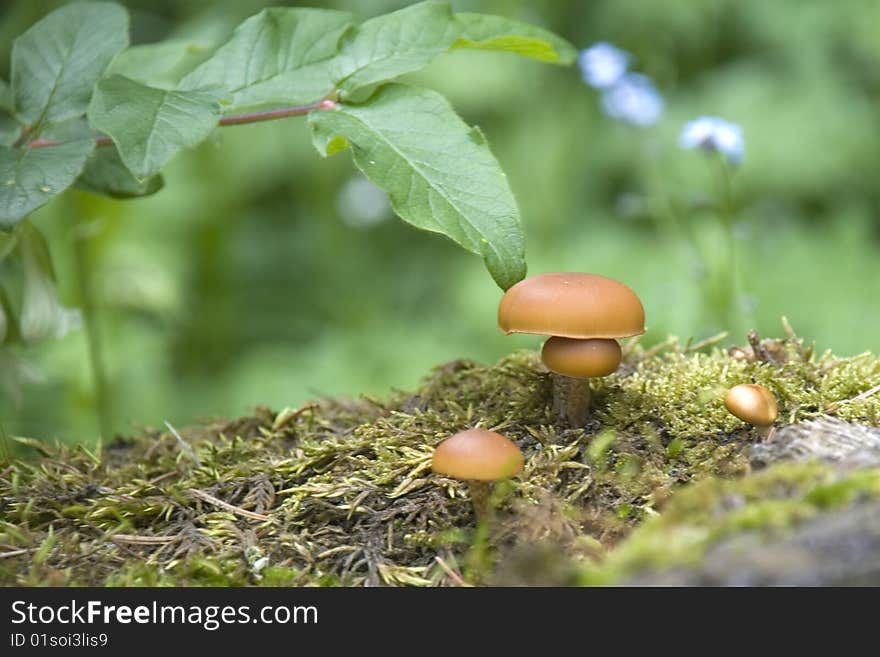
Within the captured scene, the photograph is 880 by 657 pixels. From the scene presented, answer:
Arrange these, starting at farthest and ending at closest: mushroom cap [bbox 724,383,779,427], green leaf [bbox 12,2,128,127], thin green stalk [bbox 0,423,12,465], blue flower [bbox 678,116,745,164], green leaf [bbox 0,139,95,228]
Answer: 1. blue flower [bbox 678,116,745,164]
2. thin green stalk [bbox 0,423,12,465]
3. green leaf [bbox 12,2,128,127]
4. mushroom cap [bbox 724,383,779,427]
5. green leaf [bbox 0,139,95,228]

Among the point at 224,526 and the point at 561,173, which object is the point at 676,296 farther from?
the point at 224,526

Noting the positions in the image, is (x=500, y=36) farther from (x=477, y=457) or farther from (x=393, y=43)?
(x=477, y=457)

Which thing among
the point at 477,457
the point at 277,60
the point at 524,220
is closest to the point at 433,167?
the point at 277,60

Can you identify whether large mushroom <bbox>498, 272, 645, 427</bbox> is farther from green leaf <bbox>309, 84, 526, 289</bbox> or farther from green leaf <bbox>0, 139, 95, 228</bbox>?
green leaf <bbox>0, 139, 95, 228</bbox>

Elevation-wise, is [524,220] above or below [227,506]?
below

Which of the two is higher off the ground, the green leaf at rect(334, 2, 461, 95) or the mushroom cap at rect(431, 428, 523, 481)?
the green leaf at rect(334, 2, 461, 95)

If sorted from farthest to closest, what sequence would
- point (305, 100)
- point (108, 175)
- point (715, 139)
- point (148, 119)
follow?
point (715, 139) < point (108, 175) < point (305, 100) < point (148, 119)

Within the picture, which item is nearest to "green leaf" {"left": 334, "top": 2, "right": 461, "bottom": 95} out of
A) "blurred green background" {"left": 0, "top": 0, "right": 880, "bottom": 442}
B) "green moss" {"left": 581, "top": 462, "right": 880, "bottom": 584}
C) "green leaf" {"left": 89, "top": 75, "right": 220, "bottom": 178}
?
"green leaf" {"left": 89, "top": 75, "right": 220, "bottom": 178}

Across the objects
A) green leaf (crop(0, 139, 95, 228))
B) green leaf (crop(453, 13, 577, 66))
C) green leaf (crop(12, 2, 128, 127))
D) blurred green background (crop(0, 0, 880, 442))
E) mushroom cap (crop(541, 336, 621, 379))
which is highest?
green leaf (crop(453, 13, 577, 66))
